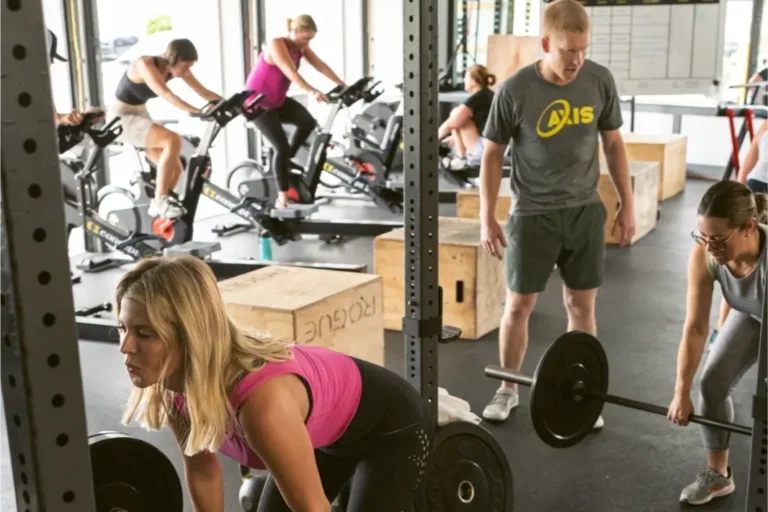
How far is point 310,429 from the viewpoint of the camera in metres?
1.80

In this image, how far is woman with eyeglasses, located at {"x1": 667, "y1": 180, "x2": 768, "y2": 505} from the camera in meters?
2.25

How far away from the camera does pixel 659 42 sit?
4.49 meters

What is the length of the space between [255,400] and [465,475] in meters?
0.89

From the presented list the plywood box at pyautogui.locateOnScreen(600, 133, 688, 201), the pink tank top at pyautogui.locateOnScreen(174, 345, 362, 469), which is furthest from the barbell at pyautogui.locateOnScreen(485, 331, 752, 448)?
the plywood box at pyautogui.locateOnScreen(600, 133, 688, 201)

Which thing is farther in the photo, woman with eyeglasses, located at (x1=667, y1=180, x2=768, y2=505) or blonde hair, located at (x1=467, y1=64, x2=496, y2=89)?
blonde hair, located at (x1=467, y1=64, x2=496, y2=89)

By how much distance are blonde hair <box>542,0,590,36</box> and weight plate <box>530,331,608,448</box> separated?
0.96 metres

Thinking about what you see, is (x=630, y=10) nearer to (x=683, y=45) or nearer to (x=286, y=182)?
(x=683, y=45)

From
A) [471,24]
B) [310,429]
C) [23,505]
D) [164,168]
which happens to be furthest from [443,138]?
[23,505]

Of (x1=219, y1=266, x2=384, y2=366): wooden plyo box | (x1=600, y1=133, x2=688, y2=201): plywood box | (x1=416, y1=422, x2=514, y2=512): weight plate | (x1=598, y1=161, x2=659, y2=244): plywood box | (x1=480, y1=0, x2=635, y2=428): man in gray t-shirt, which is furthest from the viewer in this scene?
(x1=600, y1=133, x2=688, y2=201): plywood box

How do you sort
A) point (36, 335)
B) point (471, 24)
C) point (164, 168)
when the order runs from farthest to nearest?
point (471, 24), point (164, 168), point (36, 335)

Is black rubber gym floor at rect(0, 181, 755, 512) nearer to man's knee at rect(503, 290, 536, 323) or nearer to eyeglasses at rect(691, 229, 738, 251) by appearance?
man's knee at rect(503, 290, 536, 323)

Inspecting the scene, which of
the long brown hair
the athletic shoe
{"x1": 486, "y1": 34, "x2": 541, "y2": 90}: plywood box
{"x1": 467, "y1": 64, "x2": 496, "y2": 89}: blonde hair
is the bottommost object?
the athletic shoe

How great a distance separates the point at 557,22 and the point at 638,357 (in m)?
1.80

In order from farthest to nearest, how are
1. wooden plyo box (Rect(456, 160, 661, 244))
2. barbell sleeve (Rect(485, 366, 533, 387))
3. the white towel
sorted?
wooden plyo box (Rect(456, 160, 661, 244)) < barbell sleeve (Rect(485, 366, 533, 387)) < the white towel
